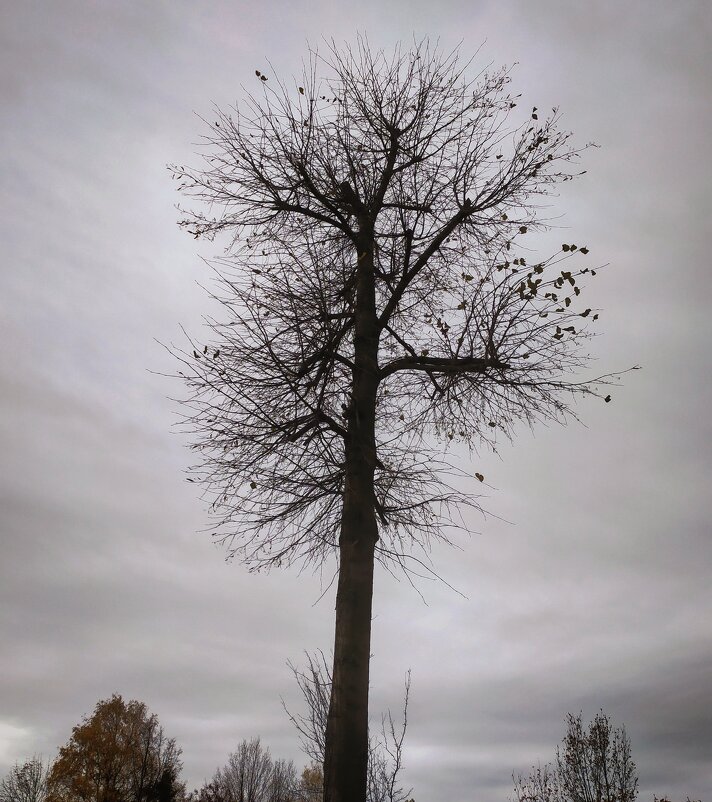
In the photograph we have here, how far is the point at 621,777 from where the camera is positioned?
2025 cm

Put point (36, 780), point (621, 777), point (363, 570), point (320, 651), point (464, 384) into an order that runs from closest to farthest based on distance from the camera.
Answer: point (363, 570), point (464, 384), point (320, 651), point (621, 777), point (36, 780)

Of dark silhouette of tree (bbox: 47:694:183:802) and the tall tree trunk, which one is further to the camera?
dark silhouette of tree (bbox: 47:694:183:802)

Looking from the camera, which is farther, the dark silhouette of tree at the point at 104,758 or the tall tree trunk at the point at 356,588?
the dark silhouette of tree at the point at 104,758

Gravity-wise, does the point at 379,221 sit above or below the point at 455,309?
above

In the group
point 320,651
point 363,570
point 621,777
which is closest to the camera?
point 363,570

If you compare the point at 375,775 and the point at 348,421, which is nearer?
the point at 348,421

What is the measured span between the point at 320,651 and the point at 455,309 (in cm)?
451

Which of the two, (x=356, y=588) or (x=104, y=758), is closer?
(x=356, y=588)

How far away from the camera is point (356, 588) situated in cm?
617

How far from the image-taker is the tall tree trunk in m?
5.64

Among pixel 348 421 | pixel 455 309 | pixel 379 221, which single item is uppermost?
pixel 379 221

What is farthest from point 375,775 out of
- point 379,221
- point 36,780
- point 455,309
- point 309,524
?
point 36,780

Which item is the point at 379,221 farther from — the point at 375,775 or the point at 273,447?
the point at 375,775

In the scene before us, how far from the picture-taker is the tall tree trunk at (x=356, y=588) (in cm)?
564
